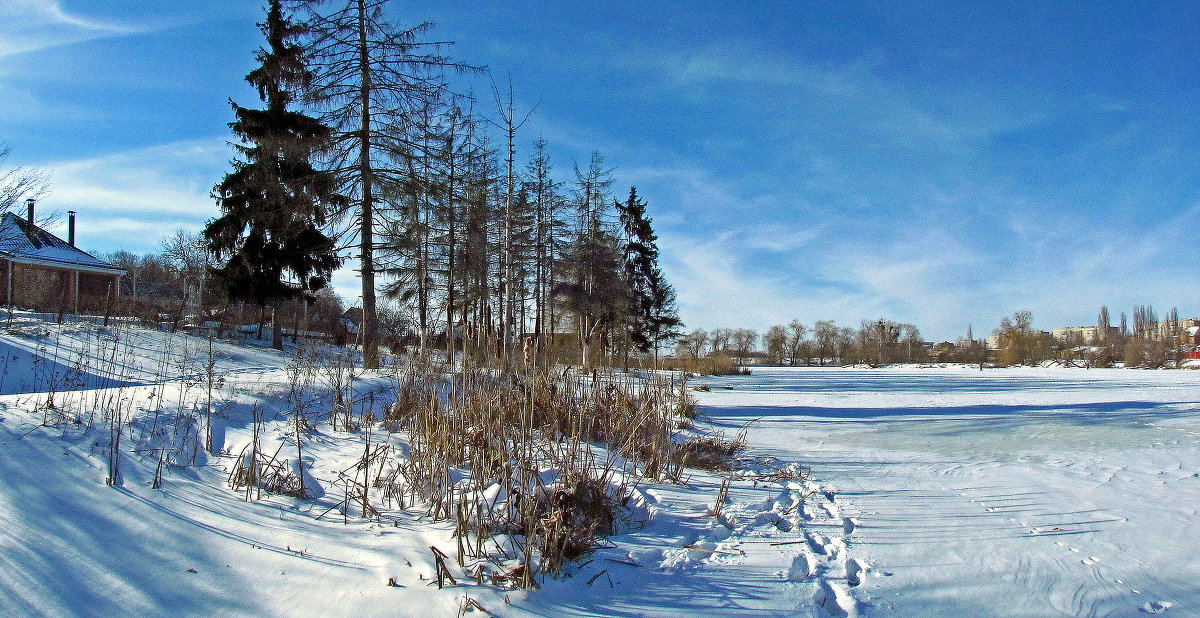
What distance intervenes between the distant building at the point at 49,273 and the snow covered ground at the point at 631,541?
11.1m

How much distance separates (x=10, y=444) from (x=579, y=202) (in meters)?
22.8

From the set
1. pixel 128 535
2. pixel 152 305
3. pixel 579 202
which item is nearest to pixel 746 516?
pixel 128 535

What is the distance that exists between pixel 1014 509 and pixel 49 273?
89.9ft

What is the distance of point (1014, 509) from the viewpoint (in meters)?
3.78

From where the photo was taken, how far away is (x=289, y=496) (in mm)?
3107

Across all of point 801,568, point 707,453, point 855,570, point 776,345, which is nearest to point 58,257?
point 707,453

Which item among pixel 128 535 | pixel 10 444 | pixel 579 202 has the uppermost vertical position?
pixel 579 202

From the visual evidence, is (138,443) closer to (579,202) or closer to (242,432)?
(242,432)

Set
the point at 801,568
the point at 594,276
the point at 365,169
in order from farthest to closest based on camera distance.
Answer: the point at 594,276 < the point at 365,169 < the point at 801,568

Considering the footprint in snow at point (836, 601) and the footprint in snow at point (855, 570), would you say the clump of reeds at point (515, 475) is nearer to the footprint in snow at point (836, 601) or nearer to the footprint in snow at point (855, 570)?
the footprint in snow at point (836, 601)

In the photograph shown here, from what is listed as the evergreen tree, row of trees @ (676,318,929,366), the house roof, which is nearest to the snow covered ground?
the evergreen tree

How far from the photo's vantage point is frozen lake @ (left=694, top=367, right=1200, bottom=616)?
246 cm

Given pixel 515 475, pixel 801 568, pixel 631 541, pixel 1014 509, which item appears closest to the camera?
pixel 801 568

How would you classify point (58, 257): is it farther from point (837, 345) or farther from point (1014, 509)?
point (837, 345)
